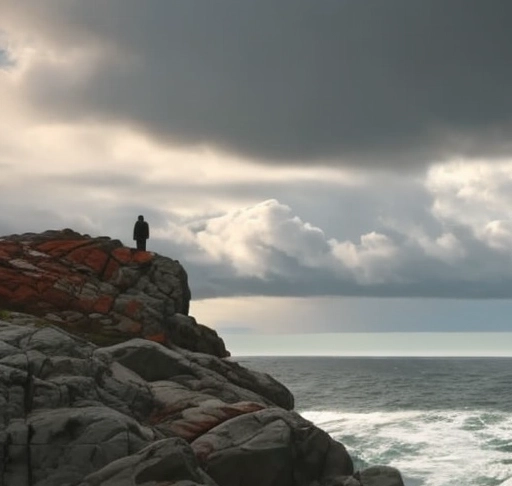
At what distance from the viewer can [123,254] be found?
40625mm

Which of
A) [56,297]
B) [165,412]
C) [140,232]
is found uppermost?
[140,232]

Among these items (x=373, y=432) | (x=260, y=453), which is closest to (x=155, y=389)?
(x=260, y=453)

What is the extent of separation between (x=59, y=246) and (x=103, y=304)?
5.49m

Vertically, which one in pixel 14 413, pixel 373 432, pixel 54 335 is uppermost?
pixel 54 335

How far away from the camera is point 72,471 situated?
19.4m

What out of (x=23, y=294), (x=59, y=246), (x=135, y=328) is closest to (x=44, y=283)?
(x=23, y=294)

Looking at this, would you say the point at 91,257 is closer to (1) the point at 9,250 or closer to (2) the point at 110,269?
(2) the point at 110,269

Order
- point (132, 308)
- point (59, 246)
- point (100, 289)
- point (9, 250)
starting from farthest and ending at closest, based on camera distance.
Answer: point (59, 246) < point (9, 250) < point (100, 289) < point (132, 308)

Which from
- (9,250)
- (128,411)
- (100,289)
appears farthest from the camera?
(9,250)

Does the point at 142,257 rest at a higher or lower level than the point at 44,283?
higher

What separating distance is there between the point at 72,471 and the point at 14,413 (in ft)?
7.94

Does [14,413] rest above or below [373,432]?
above

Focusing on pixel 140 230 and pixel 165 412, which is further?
pixel 140 230

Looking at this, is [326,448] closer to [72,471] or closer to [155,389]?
[155,389]
